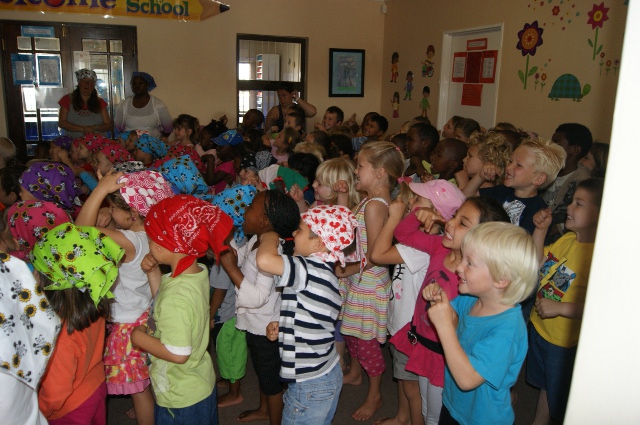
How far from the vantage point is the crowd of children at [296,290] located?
1.44m

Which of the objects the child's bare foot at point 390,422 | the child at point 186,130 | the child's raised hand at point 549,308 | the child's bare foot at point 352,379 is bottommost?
the child's bare foot at point 352,379

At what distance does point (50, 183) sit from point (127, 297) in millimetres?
1006

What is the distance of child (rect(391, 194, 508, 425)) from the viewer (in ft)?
5.98

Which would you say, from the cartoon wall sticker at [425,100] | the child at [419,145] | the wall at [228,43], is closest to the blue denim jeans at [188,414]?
the child at [419,145]

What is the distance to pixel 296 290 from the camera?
5.50 feet

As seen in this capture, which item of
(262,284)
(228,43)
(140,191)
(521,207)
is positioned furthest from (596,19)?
(228,43)

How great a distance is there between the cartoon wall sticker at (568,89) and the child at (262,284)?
3464 mm

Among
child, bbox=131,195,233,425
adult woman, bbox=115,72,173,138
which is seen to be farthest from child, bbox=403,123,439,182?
adult woman, bbox=115,72,173,138

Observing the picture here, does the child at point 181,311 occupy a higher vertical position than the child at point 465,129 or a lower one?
lower

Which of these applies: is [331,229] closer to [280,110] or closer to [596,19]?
[596,19]

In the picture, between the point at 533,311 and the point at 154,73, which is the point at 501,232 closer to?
the point at 533,311

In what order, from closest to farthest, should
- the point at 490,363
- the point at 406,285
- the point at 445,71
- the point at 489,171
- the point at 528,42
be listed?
1. the point at 490,363
2. the point at 406,285
3. the point at 489,171
4. the point at 528,42
5. the point at 445,71

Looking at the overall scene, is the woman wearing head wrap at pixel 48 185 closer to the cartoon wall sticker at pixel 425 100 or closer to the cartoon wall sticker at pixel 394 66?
the cartoon wall sticker at pixel 425 100

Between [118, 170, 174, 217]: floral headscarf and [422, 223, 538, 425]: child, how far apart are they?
127cm
